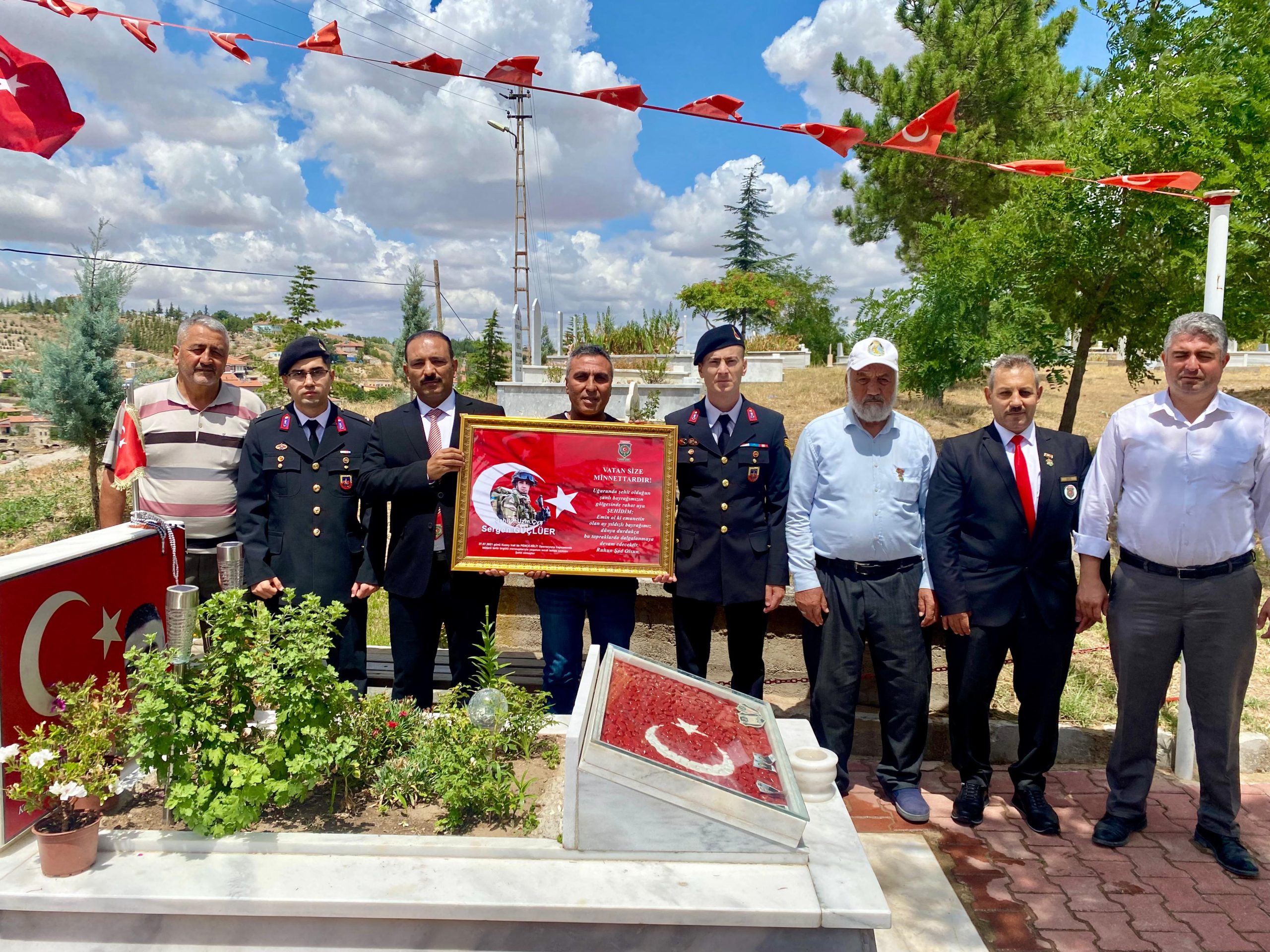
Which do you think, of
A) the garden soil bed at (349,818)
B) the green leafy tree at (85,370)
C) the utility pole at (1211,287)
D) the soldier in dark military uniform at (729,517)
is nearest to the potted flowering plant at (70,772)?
the garden soil bed at (349,818)

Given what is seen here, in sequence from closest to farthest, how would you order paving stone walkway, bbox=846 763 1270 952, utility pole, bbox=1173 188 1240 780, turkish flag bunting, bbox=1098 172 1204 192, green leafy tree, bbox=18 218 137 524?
paving stone walkway, bbox=846 763 1270 952 < utility pole, bbox=1173 188 1240 780 < turkish flag bunting, bbox=1098 172 1204 192 < green leafy tree, bbox=18 218 137 524

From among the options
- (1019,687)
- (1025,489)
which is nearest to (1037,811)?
(1019,687)

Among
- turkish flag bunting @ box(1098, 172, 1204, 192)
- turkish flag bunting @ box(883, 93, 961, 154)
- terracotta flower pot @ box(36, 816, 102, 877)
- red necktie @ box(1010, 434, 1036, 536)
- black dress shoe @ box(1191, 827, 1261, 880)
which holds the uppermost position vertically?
turkish flag bunting @ box(883, 93, 961, 154)

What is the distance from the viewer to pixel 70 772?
265 centimetres

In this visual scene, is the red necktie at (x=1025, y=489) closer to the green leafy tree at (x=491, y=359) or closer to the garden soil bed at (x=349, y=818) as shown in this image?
the garden soil bed at (x=349, y=818)

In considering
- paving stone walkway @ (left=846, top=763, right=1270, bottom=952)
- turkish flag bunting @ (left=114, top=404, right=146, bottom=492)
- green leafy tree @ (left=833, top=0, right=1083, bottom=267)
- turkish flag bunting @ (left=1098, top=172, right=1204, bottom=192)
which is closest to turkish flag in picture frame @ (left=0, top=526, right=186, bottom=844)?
turkish flag bunting @ (left=114, top=404, right=146, bottom=492)

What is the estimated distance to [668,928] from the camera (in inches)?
101

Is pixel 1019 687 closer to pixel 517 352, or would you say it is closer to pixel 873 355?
pixel 873 355

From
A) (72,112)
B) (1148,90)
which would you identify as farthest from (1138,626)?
(1148,90)

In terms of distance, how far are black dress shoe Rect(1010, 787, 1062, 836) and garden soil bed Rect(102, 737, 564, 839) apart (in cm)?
243

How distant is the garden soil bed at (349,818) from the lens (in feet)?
9.60

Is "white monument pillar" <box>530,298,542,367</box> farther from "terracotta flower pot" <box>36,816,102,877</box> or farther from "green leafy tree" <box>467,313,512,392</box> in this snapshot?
"terracotta flower pot" <box>36,816,102,877</box>

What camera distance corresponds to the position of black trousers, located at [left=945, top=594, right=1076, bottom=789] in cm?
405

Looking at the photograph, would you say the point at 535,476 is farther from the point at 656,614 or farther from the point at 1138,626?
the point at 1138,626
